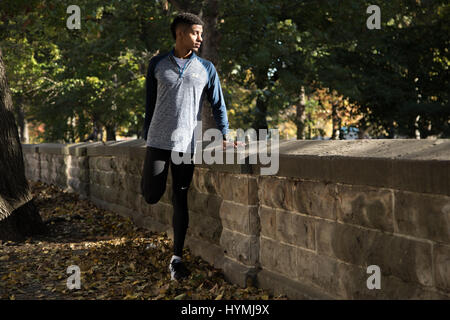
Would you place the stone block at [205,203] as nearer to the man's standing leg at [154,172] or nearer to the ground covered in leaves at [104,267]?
the ground covered in leaves at [104,267]

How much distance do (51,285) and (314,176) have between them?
2492mm

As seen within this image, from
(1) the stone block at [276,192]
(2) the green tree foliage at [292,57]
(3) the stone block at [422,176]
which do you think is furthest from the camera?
(2) the green tree foliage at [292,57]

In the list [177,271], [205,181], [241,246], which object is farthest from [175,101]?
[177,271]

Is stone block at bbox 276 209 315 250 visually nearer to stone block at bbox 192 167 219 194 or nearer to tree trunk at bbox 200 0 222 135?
stone block at bbox 192 167 219 194

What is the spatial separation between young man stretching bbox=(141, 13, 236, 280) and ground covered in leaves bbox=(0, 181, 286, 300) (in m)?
0.29

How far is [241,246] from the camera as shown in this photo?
14.5 feet

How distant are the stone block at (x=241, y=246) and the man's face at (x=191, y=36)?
1.52 metres

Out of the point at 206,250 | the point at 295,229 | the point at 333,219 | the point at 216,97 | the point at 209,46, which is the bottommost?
the point at 206,250

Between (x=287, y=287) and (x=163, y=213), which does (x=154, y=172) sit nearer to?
(x=287, y=287)

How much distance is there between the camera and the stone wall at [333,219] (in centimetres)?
269

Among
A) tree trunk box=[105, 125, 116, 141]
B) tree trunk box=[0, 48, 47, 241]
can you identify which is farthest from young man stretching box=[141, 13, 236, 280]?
tree trunk box=[105, 125, 116, 141]

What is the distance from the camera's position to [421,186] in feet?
8.72

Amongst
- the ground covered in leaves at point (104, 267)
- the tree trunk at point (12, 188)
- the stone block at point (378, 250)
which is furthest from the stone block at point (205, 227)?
the tree trunk at point (12, 188)

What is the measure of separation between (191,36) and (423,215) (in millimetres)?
2312
